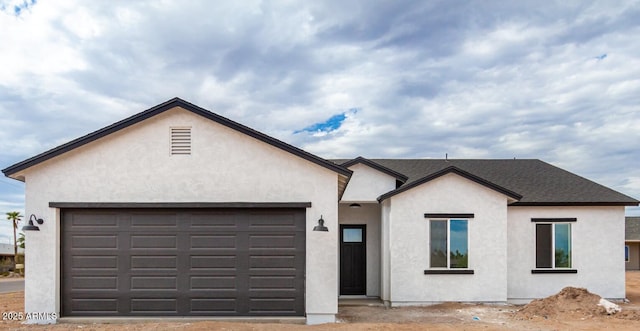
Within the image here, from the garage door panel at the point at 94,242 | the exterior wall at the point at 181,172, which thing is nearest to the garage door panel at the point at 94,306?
the garage door panel at the point at 94,242

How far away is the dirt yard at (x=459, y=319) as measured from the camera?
376 inches

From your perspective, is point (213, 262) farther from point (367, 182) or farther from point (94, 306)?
point (367, 182)

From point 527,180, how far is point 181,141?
38.1 feet

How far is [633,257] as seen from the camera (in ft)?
107

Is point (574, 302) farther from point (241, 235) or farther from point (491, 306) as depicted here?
point (241, 235)

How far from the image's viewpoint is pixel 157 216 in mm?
10281

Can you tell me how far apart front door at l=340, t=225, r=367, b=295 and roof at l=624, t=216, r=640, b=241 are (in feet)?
83.4

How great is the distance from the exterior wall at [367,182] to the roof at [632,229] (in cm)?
2545

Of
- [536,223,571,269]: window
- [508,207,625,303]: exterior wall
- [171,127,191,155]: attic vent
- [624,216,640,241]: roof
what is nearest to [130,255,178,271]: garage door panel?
[171,127,191,155]: attic vent

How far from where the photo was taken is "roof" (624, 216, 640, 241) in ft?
105

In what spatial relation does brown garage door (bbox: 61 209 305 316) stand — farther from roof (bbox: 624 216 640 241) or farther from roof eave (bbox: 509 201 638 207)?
roof (bbox: 624 216 640 241)

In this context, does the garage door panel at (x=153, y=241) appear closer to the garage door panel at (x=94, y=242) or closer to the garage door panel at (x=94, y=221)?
the garage door panel at (x=94, y=242)

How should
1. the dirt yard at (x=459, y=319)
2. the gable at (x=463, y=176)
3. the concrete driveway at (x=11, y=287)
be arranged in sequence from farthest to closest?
the concrete driveway at (x=11, y=287) < the gable at (x=463, y=176) < the dirt yard at (x=459, y=319)

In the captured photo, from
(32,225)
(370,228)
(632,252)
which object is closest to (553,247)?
(370,228)
